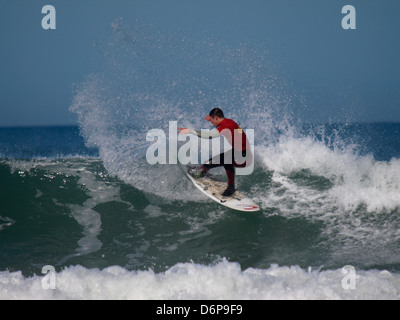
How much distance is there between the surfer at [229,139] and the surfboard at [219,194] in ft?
0.45

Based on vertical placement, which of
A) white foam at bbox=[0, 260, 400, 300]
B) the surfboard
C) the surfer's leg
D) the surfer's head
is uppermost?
the surfer's head

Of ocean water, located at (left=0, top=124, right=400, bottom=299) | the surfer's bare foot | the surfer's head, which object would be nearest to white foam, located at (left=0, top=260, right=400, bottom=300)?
ocean water, located at (left=0, top=124, right=400, bottom=299)

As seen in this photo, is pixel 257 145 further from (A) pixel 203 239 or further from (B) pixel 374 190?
(A) pixel 203 239

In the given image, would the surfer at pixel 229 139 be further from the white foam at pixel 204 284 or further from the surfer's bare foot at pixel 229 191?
the white foam at pixel 204 284

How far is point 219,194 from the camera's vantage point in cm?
667

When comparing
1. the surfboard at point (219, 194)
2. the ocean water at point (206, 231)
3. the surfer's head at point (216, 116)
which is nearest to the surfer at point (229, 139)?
the surfer's head at point (216, 116)

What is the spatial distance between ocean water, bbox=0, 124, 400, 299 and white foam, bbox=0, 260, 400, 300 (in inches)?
0.5

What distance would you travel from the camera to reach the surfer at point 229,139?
20.1 feet

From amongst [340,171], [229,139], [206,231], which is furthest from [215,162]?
[340,171]

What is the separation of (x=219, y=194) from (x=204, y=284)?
2713 mm

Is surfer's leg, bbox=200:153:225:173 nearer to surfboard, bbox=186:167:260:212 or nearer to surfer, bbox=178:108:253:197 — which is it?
surfer, bbox=178:108:253:197

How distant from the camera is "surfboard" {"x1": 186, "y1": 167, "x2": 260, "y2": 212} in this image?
628 centimetres

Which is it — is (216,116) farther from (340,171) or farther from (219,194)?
(340,171)
